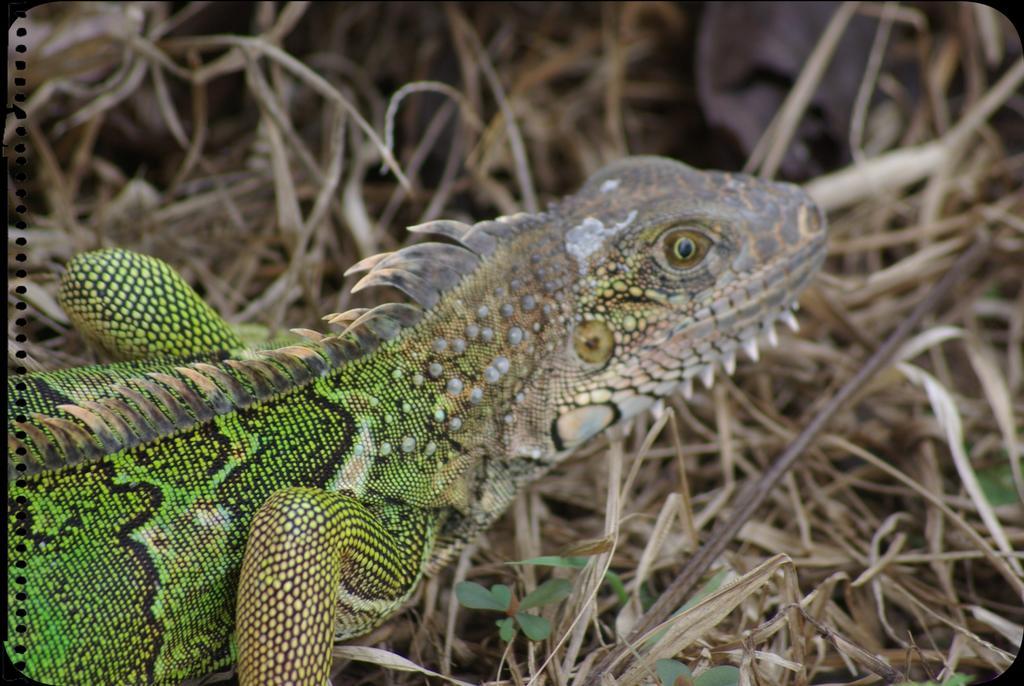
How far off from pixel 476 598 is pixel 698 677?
0.86 m

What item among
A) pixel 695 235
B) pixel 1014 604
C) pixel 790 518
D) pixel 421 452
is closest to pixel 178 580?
pixel 421 452

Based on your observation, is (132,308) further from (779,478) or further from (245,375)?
(779,478)

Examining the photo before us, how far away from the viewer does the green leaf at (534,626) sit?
322 cm

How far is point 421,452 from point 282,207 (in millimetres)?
2061

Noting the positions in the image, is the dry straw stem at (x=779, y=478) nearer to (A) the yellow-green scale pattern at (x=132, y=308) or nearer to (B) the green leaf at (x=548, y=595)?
(B) the green leaf at (x=548, y=595)

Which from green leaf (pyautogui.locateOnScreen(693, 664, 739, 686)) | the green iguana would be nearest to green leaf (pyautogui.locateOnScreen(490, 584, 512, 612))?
the green iguana

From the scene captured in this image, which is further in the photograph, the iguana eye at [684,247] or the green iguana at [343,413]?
the iguana eye at [684,247]

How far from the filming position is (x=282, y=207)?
4.77m

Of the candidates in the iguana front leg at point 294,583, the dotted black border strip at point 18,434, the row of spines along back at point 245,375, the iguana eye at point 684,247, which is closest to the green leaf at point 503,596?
the iguana front leg at point 294,583

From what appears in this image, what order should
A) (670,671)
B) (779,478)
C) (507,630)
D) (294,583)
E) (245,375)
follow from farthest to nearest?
(779,478) < (507,630) < (245,375) < (670,671) < (294,583)

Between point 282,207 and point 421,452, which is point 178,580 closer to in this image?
point 421,452

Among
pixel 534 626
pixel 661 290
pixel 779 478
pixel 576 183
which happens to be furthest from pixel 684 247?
pixel 576 183

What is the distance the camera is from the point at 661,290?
11.7ft

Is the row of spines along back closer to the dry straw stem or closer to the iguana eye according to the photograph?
the iguana eye
